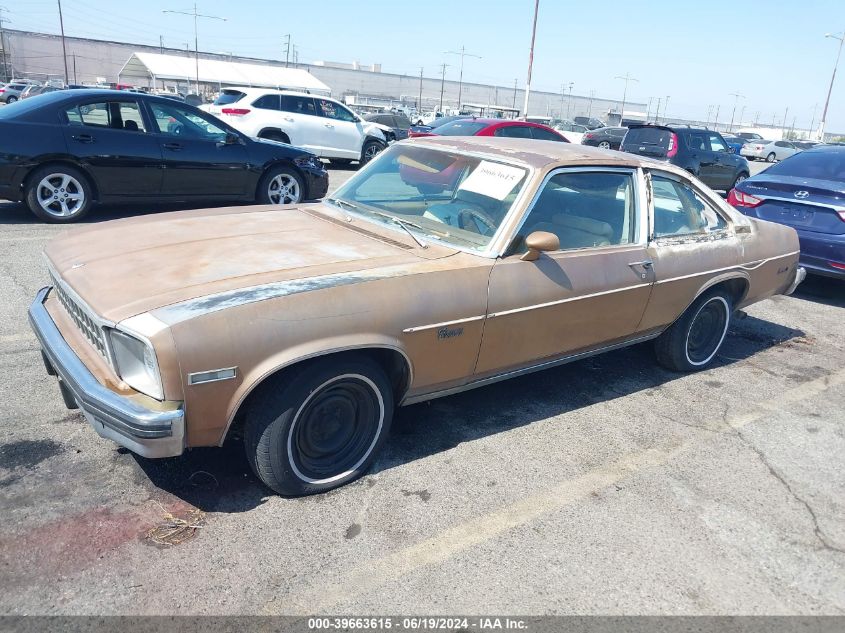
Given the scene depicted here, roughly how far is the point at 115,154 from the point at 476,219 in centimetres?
558

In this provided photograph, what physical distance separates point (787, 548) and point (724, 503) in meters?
0.36

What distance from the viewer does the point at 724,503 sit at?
10.8ft

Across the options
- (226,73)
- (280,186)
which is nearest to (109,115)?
(280,186)

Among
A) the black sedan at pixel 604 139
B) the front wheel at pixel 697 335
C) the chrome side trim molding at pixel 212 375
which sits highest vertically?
the black sedan at pixel 604 139

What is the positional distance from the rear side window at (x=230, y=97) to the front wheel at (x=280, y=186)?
6.81 m

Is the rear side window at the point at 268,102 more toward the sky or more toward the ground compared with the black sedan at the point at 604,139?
more toward the sky

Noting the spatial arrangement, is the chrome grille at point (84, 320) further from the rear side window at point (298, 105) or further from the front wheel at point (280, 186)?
the rear side window at point (298, 105)

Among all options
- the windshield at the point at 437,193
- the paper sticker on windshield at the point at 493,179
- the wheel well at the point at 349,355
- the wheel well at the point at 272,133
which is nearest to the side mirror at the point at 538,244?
the windshield at the point at 437,193

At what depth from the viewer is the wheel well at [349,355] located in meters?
2.82

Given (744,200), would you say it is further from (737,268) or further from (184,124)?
(184,124)

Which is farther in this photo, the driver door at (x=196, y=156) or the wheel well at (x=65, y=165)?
the driver door at (x=196, y=156)

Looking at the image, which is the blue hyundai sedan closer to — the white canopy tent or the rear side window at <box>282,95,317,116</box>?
the rear side window at <box>282,95,317,116</box>

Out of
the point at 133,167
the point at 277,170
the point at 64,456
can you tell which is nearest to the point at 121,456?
the point at 64,456

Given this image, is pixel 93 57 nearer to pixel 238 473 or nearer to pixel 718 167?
pixel 718 167
